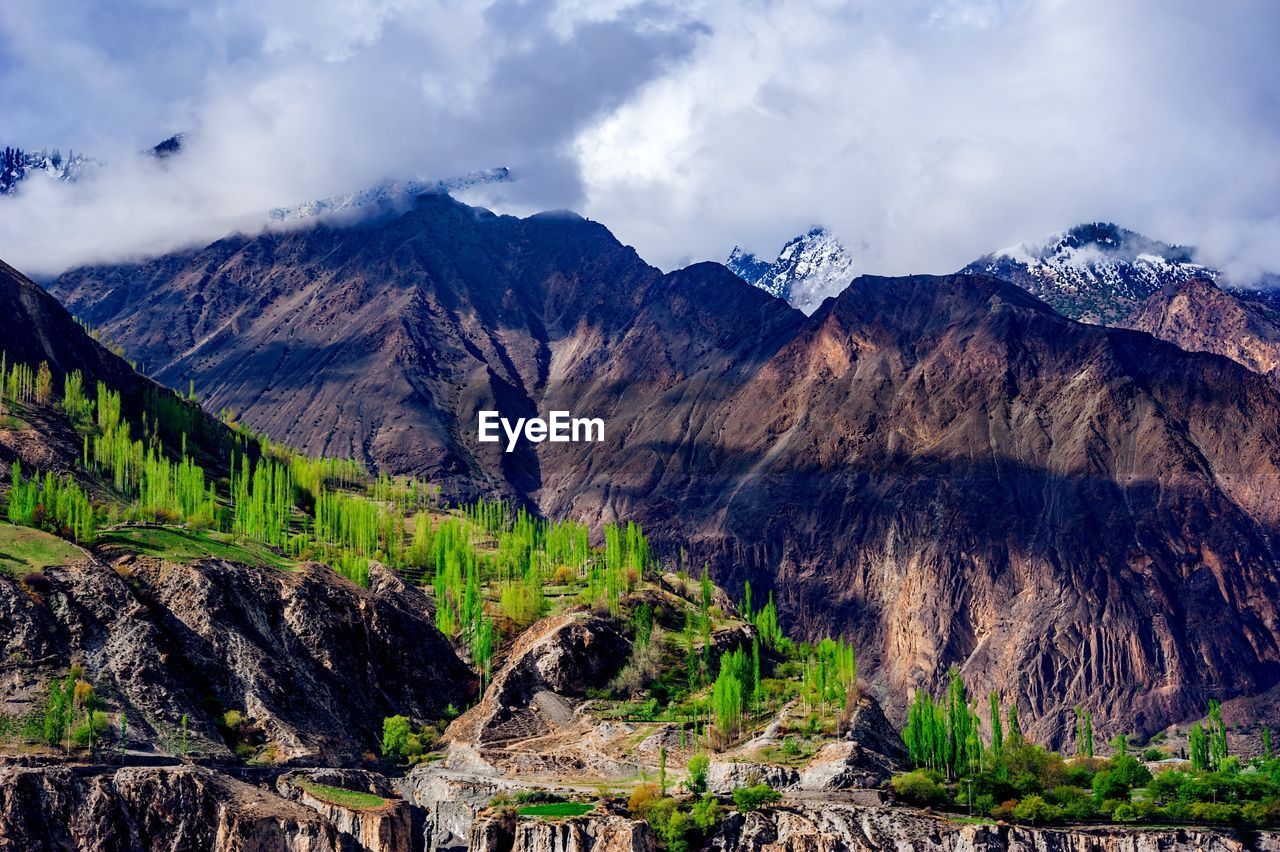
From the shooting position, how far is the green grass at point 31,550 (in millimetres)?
168625

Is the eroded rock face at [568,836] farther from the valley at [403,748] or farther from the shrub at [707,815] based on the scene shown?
the shrub at [707,815]

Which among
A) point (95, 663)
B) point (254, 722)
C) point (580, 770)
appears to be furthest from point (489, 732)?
point (95, 663)

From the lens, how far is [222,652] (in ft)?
569

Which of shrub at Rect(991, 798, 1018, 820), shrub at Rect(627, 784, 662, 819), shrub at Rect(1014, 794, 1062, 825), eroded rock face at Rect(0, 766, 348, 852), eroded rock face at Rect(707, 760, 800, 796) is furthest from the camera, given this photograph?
eroded rock face at Rect(707, 760, 800, 796)

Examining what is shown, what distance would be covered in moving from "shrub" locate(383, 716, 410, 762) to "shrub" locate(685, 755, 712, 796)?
1287 inches

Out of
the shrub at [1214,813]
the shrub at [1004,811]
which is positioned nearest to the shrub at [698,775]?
the shrub at [1004,811]

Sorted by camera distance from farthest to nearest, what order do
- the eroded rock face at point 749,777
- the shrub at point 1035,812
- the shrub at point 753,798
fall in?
1. the eroded rock face at point 749,777
2. the shrub at point 1035,812
3. the shrub at point 753,798

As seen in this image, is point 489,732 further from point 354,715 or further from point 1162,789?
point 1162,789

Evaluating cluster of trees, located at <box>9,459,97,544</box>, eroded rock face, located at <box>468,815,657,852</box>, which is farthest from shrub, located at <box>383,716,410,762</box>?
cluster of trees, located at <box>9,459,97,544</box>

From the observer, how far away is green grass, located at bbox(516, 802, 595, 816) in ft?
496

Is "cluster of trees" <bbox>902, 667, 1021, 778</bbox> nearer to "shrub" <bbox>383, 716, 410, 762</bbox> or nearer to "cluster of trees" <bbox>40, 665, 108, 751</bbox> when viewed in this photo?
"shrub" <bbox>383, 716, 410, 762</bbox>

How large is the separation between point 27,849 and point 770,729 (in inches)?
2997

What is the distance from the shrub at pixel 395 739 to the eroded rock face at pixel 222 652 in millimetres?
1566

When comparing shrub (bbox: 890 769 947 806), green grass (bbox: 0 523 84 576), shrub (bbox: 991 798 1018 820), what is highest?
→ green grass (bbox: 0 523 84 576)
